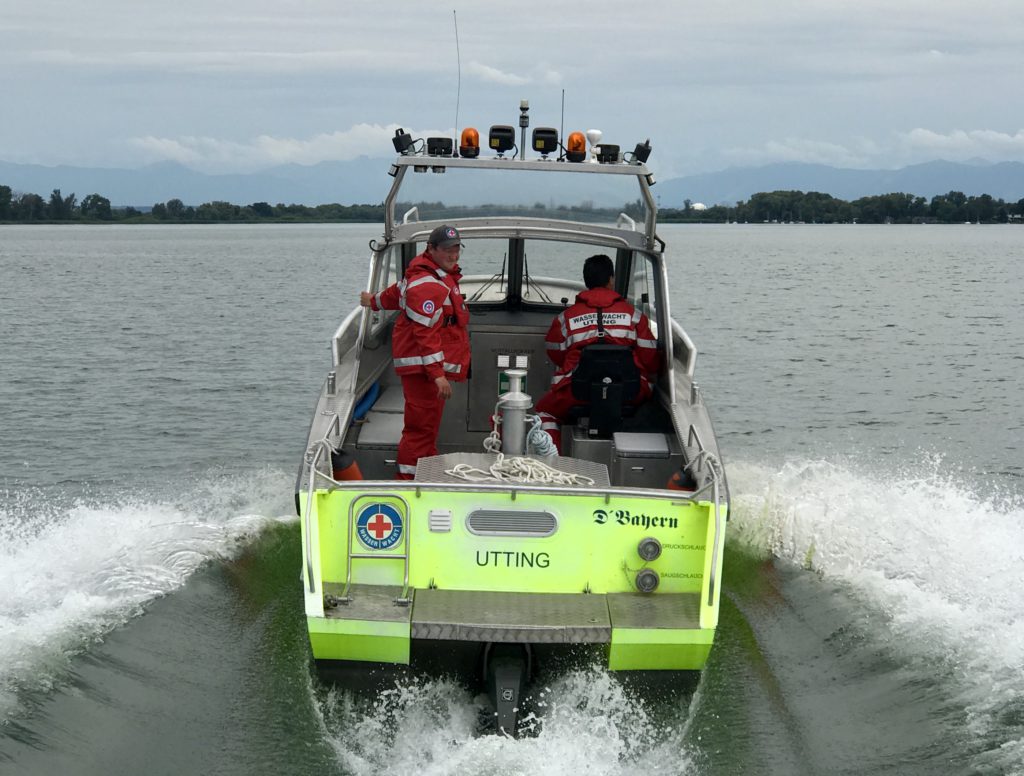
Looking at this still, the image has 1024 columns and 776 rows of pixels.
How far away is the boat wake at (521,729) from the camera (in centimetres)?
444

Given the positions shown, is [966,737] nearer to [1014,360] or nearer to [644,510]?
[644,510]

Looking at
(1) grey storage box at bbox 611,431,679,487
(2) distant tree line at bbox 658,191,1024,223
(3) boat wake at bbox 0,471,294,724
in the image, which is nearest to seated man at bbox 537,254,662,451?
(1) grey storage box at bbox 611,431,679,487

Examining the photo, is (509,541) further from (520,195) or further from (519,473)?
(520,195)

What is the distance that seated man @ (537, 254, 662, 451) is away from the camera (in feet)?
22.4

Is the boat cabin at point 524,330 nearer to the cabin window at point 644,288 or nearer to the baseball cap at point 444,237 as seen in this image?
the cabin window at point 644,288

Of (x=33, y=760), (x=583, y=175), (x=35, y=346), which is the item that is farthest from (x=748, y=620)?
(x=35, y=346)

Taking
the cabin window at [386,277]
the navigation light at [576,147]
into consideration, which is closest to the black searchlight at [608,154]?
the navigation light at [576,147]

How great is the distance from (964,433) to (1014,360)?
6456mm

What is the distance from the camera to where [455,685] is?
5.04 metres

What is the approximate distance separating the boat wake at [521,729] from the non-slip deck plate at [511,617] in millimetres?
363

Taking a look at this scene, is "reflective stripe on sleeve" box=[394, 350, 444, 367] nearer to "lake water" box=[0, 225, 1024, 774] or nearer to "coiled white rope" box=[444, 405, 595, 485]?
"coiled white rope" box=[444, 405, 595, 485]

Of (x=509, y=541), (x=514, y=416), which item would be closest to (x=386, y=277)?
(x=514, y=416)

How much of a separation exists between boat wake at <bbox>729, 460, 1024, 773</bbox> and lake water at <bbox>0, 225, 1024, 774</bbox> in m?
0.02

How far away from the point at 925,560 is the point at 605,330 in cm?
254
